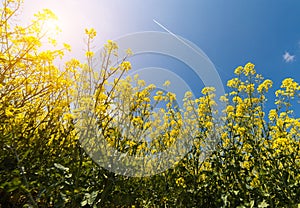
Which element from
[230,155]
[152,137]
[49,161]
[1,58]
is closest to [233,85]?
[230,155]

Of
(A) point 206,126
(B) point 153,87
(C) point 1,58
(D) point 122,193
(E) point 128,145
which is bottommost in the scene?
(D) point 122,193

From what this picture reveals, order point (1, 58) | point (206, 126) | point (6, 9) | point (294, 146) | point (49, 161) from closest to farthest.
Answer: point (1, 58) < point (6, 9) < point (49, 161) < point (294, 146) < point (206, 126)

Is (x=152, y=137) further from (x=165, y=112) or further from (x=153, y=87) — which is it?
(x=153, y=87)

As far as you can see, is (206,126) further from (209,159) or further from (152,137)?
(152,137)

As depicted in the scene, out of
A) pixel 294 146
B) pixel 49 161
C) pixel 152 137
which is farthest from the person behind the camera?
pixel 152 137

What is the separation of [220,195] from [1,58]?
2.83 metres

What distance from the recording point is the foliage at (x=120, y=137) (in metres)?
2.39

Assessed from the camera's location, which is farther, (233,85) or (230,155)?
(233,85)

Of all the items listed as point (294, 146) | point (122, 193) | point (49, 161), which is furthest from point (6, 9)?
point (294, 146)

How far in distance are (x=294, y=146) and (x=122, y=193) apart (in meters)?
2.31

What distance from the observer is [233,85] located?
12.6ft

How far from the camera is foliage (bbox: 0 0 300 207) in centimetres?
239

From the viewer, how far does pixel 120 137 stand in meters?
3.04

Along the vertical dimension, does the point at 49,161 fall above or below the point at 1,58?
below
